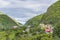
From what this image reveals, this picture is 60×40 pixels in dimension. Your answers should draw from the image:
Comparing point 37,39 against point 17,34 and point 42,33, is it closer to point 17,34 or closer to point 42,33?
point 42,33

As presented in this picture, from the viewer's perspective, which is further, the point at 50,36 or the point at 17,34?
the point at 17,34

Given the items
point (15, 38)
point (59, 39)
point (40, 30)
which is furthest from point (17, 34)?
point (59, 39)

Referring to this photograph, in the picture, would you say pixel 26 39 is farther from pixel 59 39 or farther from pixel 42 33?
pixel 59 39

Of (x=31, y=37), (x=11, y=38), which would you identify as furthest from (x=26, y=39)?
(x=11, y=38)

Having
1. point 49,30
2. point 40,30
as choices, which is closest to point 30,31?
point 40,30

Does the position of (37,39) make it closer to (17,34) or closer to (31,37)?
(31,37)

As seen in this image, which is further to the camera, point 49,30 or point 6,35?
point 6,35

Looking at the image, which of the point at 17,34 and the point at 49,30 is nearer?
the point at 49,30
